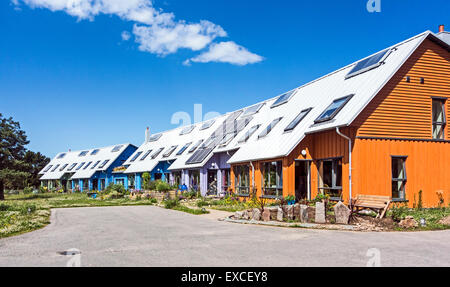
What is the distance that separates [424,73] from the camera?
1828 cm

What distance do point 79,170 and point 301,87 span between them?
4102 centimetres

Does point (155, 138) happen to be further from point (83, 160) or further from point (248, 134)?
point (248, 134)

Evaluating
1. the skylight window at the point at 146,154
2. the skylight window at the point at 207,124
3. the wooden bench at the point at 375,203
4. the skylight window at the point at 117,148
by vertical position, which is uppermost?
the skylight window at the point at 207,124

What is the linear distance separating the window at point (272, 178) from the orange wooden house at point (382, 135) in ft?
0.43

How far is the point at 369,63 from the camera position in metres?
20.0

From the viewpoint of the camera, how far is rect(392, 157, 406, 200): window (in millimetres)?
17578

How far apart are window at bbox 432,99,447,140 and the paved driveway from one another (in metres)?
8.12

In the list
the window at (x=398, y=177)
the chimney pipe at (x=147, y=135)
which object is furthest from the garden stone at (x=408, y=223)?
the chimney pipe at (x=147, y=135)

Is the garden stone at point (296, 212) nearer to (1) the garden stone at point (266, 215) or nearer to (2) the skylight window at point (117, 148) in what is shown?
(1) the garden stone at point (266, 215)

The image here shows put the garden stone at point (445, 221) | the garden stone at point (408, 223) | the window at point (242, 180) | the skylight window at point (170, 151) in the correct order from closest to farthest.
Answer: the garden stone at point (408, 223) < the garden stone at point (445, 221) < the window at point (242, 180) < the skylight window at point (170, 151)

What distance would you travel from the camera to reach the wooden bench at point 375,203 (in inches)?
543

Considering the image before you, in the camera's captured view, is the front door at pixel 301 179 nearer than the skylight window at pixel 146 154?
Yes

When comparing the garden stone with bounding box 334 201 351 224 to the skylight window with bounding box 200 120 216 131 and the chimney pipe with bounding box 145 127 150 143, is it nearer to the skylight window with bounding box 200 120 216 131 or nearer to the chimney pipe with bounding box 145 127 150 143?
the skylight window with bounding box 200 120 216 131
